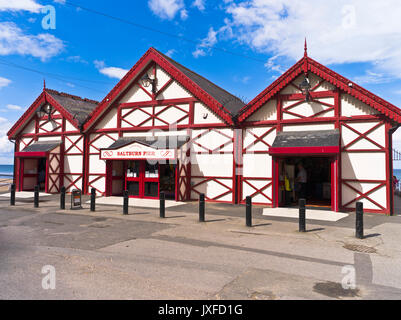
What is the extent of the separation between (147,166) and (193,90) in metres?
4.90

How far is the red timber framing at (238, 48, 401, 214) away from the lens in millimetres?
12828

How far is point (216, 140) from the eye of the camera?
16188 millimetres

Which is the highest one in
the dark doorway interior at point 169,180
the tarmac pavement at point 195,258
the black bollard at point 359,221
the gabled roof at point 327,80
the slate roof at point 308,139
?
the gabled roof at point 327,80

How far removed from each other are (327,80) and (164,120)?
869 cm

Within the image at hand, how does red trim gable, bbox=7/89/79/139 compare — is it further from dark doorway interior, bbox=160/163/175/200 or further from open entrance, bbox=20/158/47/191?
dark doorway interior, bbox=160/163/175/200

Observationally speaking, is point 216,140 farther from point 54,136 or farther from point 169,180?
point 54,136

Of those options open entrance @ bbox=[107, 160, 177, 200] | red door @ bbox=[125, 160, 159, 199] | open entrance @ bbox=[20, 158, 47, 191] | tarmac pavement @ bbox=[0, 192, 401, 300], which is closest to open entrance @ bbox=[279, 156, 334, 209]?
tarmac pavement @ bbox=[0, 192, 401, 300]

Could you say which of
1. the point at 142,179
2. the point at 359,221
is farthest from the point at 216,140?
the point at 359,221

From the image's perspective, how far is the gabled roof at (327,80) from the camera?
12.5m

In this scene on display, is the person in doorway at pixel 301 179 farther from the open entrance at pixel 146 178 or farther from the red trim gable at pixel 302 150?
the open entrance at pixel 146 178

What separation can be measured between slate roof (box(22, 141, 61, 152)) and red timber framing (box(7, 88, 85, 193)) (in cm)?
32

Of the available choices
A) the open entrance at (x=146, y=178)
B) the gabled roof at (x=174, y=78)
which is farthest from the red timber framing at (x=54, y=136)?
the open entrance at (x=146, y=178)

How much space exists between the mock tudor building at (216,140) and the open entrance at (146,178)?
60mm
